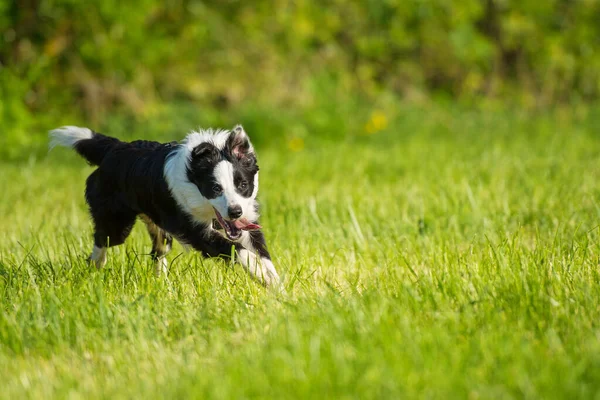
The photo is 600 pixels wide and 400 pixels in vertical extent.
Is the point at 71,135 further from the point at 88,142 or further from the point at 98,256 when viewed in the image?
the point at 98,256

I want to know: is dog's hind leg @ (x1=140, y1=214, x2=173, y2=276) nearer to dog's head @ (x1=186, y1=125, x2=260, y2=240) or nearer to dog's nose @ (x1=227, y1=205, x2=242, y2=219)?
dog's head @ (x1=186, y1=125, x2=260, y2=240)

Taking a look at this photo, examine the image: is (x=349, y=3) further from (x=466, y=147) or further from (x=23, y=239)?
(x=23, y=239)

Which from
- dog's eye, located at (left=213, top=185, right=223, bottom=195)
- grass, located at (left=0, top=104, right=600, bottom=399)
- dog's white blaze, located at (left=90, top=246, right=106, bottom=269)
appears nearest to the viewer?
grass, located at (left=0, top=104, right=600, bottom=399)

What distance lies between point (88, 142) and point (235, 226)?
1229 mm

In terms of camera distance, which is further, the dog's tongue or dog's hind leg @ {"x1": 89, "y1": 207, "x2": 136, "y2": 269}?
dog's hind leg @ {"x1": 89, "y1": 207, "x2": 136, "y2": 269}

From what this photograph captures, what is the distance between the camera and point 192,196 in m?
3.86

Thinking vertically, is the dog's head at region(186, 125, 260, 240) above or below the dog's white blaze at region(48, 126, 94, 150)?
below

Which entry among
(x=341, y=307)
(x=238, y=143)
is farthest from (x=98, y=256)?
(x=341, y=307)

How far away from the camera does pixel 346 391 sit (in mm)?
2246

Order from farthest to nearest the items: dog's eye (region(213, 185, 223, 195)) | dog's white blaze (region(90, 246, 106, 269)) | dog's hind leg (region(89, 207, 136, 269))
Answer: dog's hind leg (region(89, 207, 136, 269)) < dog's white blaze (region(90, 246, 106, 269)) < dog's eye (region(213, 185, 223, 195))

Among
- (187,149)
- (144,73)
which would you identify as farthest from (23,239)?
(144,73)

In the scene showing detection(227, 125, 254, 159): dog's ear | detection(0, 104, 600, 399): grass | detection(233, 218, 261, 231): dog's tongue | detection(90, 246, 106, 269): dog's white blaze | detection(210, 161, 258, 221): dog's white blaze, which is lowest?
detection(0, 104, 600, 399): grass

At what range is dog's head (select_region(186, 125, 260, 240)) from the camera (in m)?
3.73

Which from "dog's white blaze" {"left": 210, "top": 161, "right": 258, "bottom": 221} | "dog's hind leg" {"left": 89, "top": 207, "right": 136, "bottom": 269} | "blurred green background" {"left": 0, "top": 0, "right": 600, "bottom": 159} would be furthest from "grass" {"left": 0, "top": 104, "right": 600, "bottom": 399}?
"blurred green background" {"left": 0, "top": 0, "right": 600, "bottom": 159}
